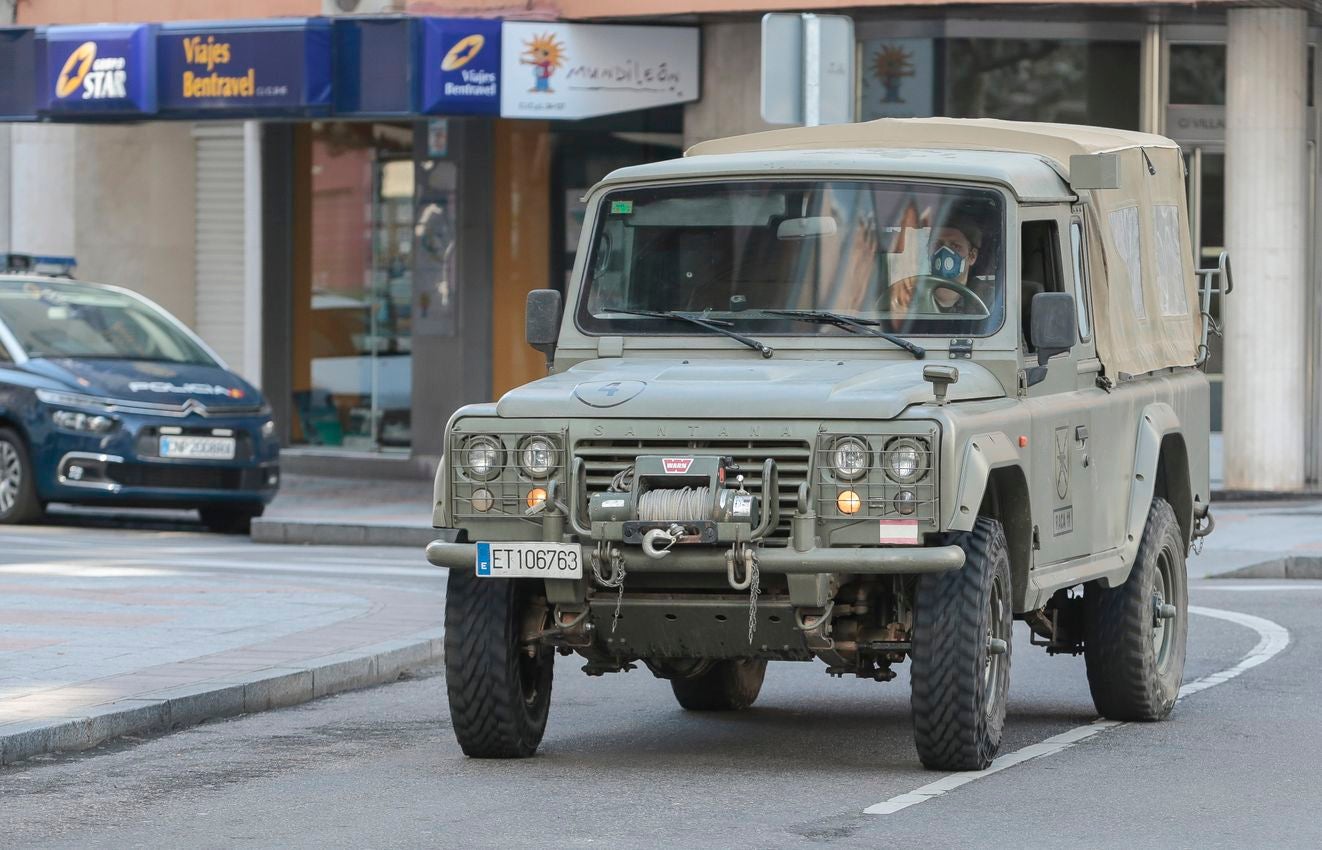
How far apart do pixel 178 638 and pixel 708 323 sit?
383 centimetres

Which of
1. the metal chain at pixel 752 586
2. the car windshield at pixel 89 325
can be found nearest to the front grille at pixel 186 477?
the car windshield at pixel 89 325

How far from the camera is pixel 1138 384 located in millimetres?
10297

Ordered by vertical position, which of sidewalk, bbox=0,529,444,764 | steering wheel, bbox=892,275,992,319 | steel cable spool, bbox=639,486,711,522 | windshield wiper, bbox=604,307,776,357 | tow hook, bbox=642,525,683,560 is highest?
steering wheel, bbox=892,275,992,319

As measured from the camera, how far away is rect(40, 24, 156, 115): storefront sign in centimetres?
2312

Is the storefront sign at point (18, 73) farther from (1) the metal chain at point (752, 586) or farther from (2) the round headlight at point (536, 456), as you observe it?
(1) the metal chain at point (752, 586)

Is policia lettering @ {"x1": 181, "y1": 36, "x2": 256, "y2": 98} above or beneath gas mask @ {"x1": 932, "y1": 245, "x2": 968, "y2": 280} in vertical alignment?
above

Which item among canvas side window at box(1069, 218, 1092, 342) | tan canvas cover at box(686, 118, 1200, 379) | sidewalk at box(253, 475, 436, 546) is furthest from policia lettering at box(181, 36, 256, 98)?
canvas side window at box(1069, 218, 1092, 342)

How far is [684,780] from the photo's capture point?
27.4ft

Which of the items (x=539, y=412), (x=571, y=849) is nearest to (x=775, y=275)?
(x=539, y=412)

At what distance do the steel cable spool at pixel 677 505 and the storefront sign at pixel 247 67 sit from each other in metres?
14.4

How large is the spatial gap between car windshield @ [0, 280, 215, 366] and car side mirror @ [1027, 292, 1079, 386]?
1170 centimetres

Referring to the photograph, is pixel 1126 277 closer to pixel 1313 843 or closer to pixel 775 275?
pixel 775 275

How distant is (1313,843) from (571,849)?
6.99 ft

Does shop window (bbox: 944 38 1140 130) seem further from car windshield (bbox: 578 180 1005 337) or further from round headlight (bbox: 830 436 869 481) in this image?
round headlight (bbox: 830 436 869 481)
